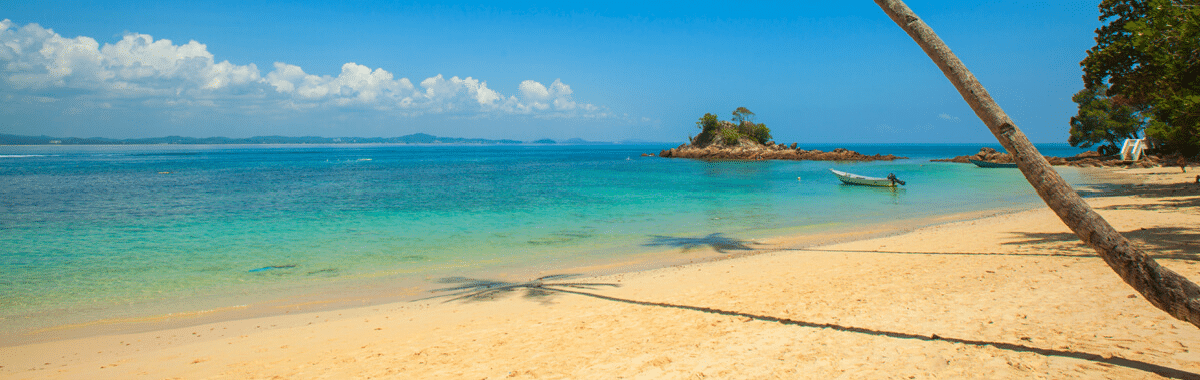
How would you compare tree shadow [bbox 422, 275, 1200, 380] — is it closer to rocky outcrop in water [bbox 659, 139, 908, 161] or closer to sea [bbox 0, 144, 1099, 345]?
sea [bbox 0, 144, 1099, 345]

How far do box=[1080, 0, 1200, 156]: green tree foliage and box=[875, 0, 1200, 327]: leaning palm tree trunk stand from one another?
13.3 meters

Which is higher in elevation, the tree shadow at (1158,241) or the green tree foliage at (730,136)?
the green tree foliage at (730,136)

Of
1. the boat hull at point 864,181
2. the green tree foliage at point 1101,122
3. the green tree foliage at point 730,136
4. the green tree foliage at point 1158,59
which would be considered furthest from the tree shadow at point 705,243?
the green tree foliage at point 730,136

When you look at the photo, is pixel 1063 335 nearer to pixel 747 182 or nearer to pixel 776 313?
pixel 776 313

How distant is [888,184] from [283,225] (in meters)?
32.8

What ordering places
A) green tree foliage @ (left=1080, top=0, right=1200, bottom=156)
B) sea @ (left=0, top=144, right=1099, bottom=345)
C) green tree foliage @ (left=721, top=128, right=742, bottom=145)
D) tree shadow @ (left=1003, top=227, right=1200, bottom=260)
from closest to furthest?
tree shadow @ (left=1003, top=227, right=1200, bottom=260) < sea @ (left=0, top=144, right=1099, bottom=345) < green tree foliage @ (left=1080, top=0, right=1200, bottom=156) < green tree foliage @ (left=721, top=128, right=742, bottom=145)

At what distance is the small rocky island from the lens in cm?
8119

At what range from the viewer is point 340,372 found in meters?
5.80

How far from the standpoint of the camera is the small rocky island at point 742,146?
81188mm

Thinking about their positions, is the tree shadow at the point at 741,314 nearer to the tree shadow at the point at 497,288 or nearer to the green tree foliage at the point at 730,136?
the tree shadow at the point at 497,288

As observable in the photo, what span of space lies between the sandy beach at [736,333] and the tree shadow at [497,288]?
10 cm

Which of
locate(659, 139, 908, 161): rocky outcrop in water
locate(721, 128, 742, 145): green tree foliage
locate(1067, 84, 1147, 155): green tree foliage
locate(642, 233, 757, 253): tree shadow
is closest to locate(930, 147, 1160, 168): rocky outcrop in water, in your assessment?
locate(1067, 84, 1147, 155): green tree foliage

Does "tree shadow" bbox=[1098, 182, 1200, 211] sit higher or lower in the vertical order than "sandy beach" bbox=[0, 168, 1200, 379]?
higher

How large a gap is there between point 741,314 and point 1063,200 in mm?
3720
